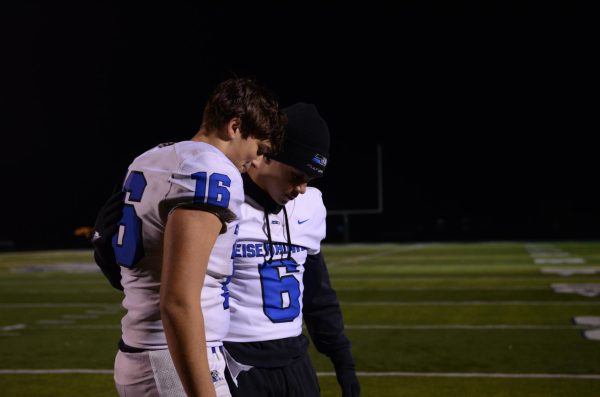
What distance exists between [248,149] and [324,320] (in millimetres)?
1056

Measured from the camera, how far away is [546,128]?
192 ft

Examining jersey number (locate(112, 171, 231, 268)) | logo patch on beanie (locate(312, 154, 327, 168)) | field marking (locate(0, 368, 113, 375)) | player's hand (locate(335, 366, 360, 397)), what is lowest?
field marking (locate(0, 368, 113, 375))

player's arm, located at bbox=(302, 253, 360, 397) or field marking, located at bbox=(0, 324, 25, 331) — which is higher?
player's arm, located at bbox=(302, 253, 360, 397)

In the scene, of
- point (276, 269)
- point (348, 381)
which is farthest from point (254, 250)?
point (348, 381)

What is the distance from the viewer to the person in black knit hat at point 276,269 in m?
2.48

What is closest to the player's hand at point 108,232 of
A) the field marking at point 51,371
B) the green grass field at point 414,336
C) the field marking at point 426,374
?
the green grass field at point 414,336

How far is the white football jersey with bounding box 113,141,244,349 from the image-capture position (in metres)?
1.77

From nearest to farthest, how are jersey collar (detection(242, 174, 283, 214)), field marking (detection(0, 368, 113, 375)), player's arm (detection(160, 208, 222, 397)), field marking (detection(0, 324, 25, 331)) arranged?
player's arm (detection(160, 208, 222, 397)) < jersey collar (detection(242, 174, 283, 214)) < field marking (detection(0, 368, 113, 375)) < field marking (detection(0, 324, 25, 331))

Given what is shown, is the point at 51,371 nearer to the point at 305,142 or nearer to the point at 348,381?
the point at 348,381

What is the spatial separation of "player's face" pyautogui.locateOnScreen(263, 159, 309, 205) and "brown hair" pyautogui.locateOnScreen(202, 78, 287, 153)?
0.61 m

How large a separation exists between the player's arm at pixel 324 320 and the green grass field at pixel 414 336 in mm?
2762

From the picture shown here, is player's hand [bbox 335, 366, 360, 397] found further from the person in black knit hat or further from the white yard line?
the white yard line

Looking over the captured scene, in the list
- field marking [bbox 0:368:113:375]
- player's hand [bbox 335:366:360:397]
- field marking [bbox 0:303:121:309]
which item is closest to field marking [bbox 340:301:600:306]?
field marking [bbox 0:303:121:309]

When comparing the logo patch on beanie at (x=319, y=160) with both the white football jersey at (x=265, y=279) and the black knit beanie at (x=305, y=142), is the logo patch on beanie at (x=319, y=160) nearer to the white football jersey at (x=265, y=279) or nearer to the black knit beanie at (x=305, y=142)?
the black knit beanie at (x=305, y=142)
